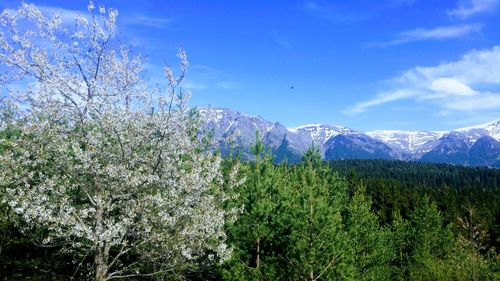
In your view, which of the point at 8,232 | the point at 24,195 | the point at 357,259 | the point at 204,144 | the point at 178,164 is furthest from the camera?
the point at 357,259

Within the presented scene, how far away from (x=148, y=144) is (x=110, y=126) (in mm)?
1898

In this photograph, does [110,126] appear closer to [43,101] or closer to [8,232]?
[43,101]

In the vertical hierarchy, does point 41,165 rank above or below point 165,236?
above

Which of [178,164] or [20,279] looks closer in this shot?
[178,164]

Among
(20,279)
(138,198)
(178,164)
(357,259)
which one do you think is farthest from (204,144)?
(357,259)

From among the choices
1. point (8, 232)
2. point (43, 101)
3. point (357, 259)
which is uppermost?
point (43, 101)

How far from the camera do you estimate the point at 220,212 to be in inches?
720

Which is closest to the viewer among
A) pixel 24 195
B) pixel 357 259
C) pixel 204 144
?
pixel 24 195

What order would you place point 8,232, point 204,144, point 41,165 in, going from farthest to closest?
point 8,232
point 204,144
point 41,165

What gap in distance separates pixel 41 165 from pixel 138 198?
13.7ft

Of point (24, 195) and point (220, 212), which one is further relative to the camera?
point (220, 212)

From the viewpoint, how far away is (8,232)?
2520cm

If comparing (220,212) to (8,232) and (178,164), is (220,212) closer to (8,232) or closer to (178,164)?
A: (178,164)

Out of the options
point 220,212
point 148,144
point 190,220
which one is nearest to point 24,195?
point 148,144
